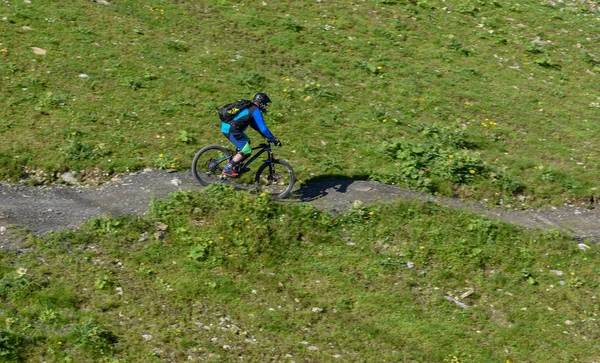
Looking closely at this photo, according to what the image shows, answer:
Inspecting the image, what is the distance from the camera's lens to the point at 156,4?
86.1 feet

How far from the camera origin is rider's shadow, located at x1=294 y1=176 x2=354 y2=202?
17.0 metres

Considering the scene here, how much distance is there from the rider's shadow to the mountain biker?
5.03ft

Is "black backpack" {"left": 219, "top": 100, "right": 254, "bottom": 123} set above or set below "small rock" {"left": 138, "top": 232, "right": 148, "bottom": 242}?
above

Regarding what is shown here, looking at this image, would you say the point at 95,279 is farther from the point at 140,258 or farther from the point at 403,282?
the point at 403,282

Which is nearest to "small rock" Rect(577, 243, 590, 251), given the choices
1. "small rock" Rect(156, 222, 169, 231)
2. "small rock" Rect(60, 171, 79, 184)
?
"small rock" Rect(156, 222, 169, 231)

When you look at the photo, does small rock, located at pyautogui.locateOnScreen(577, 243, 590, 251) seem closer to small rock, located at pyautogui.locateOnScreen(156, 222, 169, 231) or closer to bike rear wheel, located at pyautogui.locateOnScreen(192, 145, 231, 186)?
bike rear wheel, located at pyautogui.locateOnScreen(192, 145, 231, 186)

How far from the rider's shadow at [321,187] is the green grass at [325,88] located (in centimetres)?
33

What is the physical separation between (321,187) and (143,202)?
459cm

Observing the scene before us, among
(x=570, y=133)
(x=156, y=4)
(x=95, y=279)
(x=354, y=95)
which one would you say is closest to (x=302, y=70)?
(x=354, y=95)

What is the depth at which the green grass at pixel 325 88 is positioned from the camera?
60.3 feet

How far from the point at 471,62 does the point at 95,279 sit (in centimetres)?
1824

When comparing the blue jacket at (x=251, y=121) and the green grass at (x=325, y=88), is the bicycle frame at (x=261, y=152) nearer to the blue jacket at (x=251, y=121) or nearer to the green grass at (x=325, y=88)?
the blue jacket at (x=251, y=121)

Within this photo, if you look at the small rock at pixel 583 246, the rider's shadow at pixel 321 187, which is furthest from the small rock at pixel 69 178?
the small rock at pixel 583 246

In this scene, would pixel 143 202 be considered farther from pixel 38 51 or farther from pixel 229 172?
pixel 38 51
